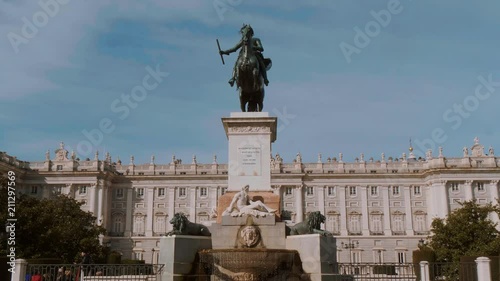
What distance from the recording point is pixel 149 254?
9581 cm

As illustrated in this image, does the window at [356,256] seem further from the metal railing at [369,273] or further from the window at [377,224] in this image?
the metal railing at [369,273]

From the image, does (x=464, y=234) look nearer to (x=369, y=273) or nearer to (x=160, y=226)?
(x=369, y=273)

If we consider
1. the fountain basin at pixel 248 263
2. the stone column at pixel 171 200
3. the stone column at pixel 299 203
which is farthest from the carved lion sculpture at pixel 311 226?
the stone column at pixel 171 200

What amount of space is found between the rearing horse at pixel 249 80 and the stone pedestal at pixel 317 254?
5132 millimetres

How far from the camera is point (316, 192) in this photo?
9744 centimetres

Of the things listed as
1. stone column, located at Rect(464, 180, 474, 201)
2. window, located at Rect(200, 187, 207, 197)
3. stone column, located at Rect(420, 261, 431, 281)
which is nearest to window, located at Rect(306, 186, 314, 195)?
window, located at Rect(200, 187, 207, 197)

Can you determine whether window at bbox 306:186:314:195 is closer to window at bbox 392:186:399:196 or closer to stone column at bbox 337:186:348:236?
stone column at bbox 337:186:348:236

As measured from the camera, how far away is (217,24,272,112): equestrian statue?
18.3 metres

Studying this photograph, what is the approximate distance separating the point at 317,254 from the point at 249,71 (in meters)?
6.54

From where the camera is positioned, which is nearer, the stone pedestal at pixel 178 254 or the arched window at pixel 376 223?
the stone pedestal at pixel 178 254

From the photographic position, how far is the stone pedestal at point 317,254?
49.8ft

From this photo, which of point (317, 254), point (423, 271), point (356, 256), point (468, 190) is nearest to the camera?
point (317, 254)

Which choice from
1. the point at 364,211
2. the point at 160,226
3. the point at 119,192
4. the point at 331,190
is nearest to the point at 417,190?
the point at 364,211

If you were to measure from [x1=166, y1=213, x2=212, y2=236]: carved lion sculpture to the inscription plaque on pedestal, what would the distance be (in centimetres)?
216
